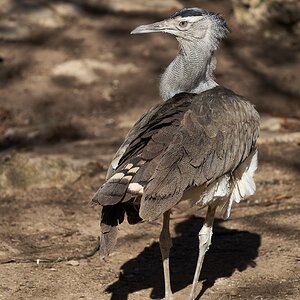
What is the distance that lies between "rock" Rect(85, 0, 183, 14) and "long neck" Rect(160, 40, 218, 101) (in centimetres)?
674

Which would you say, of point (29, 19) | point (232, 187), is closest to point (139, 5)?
point (29, 19)

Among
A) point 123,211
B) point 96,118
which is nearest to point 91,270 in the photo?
point 123,211

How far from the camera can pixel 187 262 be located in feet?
20.4

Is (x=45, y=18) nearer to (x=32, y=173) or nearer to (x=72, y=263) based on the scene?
(x=32, y=173)

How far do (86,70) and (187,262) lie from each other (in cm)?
518

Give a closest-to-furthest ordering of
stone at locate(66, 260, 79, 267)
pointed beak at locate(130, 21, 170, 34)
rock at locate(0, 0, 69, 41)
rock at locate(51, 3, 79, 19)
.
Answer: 1. pointed beak at locate(130, 21, 170, 34)
2. stone at locate(66, 260, 79, 267)
3. rock at locate(0, 0, 69, 41)
4. rock at locate(51, 3, 79, 19)

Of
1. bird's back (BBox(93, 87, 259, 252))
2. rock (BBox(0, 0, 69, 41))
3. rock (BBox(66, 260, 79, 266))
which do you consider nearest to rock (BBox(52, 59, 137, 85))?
rock (BBox(0, 0, 69, 41))

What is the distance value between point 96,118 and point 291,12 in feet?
11.4

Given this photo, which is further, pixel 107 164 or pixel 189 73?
pixel 107 164

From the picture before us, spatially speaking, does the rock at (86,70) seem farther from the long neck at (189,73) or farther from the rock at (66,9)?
the long neck at (189,73)

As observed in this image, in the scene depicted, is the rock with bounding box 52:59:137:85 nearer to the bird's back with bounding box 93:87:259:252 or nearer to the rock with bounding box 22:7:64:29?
the rock with bounding box 22:7:64:29

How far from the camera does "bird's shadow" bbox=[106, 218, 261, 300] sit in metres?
5.76

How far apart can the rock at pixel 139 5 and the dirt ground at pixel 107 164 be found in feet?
0.53

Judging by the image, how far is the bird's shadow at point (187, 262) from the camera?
5762 millimetres
